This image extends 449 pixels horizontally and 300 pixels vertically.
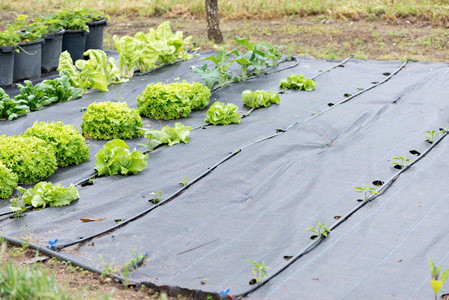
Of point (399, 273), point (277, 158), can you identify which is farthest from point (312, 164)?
point (399, 273)

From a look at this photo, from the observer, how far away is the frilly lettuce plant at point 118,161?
4.42m

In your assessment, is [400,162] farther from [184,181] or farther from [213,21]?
[213,21]

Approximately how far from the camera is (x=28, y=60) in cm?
732

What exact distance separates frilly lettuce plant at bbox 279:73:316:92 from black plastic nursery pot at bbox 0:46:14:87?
4013 millimetres

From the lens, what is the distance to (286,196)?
4027 millimetres

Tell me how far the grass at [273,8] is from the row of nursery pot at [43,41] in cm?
409

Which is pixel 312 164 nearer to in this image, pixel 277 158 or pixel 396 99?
pixel 277 158

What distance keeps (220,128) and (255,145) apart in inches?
26.8

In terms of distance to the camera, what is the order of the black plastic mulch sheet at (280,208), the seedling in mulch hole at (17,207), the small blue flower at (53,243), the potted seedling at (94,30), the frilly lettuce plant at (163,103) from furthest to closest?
the potted seedling at (94,30), the frilly lettuce plant at (163,103), the seedling in mulch hole at (17,207), the small blue flower at (53,243), the black plastic mulch sheet at (280,208)

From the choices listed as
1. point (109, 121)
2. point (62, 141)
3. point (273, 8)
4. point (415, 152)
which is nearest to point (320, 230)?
point (415, 152)

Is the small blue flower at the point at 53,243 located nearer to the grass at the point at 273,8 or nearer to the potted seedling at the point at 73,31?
the potted seedling at the point at 73,31

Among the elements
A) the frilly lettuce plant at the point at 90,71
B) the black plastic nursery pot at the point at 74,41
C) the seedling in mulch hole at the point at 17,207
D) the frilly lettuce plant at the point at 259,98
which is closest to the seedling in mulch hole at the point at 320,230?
the seedling in mulch hole at the point at 17,207

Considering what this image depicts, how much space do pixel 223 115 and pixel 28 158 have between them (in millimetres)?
2225

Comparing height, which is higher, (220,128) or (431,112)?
(431,112)
